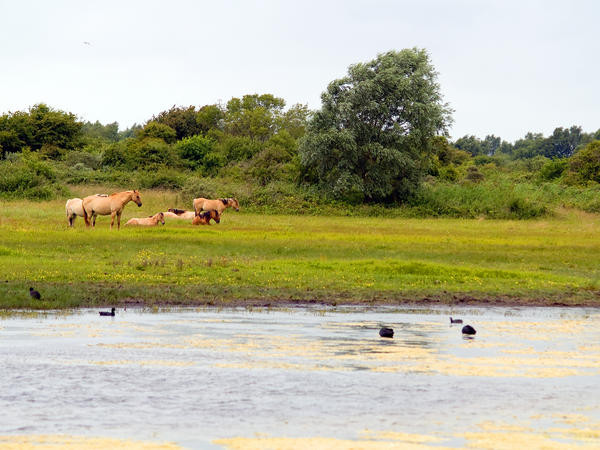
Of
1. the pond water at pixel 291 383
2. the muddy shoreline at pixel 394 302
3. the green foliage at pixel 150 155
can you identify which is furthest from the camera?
the green foliage at pixel 150 155

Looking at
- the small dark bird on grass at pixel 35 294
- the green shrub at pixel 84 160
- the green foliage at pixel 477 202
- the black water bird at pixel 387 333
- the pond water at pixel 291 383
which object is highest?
the green shrub at pixel 84 160

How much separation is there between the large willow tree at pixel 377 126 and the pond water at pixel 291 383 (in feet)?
145

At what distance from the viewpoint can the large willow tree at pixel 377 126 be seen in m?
63.7

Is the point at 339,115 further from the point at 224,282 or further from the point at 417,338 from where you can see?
the point at 417,338

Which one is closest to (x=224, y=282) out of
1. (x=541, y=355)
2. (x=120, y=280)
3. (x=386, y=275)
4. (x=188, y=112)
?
(x=120, y=280)

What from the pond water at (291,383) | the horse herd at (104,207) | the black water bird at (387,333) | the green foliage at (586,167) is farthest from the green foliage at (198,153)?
the black water bird at (387,333)

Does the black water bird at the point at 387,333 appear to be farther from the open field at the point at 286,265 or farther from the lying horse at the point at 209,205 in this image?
the lying horse at the point at 209,205

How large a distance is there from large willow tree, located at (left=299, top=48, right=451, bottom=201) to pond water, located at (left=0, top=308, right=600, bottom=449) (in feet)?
145

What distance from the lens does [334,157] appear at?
2581 inches

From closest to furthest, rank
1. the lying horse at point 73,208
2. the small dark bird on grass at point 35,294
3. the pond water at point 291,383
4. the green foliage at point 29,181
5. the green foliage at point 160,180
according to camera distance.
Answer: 1. the pond water at point 291,383
2. the small dark bird on grass at point 35,294
3. the lying horse at point 73,208
4. the green foliage at point 29,181
5. the green foliage at point 160,180

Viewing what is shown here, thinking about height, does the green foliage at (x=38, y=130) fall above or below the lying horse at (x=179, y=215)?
above

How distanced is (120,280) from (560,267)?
1506 cm

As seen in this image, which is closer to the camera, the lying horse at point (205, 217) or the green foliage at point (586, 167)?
the lying horse at point (205, 217)

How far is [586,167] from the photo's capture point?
8331cm
